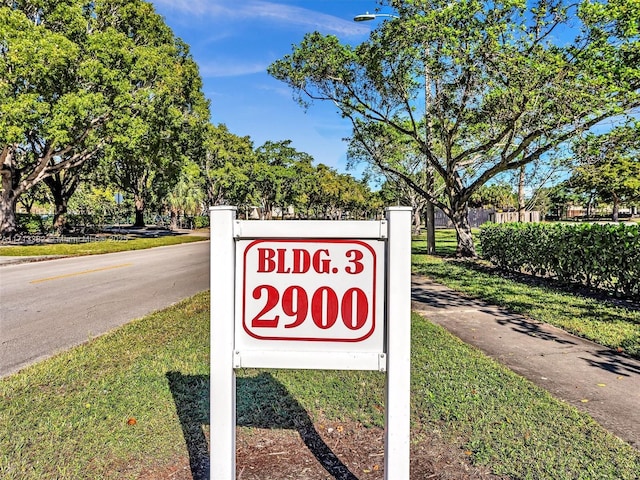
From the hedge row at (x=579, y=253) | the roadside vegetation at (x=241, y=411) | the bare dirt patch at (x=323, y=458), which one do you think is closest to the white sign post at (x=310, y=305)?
the bare dirt patch at (x=323, y=458)

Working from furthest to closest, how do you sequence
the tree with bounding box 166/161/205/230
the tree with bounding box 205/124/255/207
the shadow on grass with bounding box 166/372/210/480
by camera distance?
the tree with bounding box 166/161/205/230 → the tree with bounding box 205/124/255/207 → the shadow on grass with bounding box 166/372/210/480

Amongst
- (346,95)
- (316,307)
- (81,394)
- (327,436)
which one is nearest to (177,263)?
(346,95)

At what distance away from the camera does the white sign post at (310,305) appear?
2.17 meters

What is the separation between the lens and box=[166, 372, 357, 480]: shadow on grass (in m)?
2.85

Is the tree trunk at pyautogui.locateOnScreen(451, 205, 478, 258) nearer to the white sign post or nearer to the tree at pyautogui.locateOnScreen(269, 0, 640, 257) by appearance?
the tree at pyautogui.locateOnScreen(269, 0, 640, 257)

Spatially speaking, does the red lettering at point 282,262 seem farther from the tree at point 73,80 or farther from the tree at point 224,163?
the tree at point 224,163

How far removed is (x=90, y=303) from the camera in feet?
25.3

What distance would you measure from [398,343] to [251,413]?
1830 mm

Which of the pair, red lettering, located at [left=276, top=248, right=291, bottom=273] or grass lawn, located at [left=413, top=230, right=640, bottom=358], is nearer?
red lettering, located at [left=276, top=248, right=291, bottom=273]

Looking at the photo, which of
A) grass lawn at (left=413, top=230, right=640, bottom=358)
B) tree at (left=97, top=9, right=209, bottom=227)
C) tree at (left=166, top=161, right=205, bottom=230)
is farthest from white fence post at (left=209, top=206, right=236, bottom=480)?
tree at (left=166, top=161, right=205, bottom=230)

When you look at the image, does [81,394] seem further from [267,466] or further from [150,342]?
[267,466]

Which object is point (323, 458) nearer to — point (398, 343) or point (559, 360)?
point (398, 343)

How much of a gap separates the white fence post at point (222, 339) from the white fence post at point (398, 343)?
2.51ft

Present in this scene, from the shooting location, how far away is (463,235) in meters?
15.9
